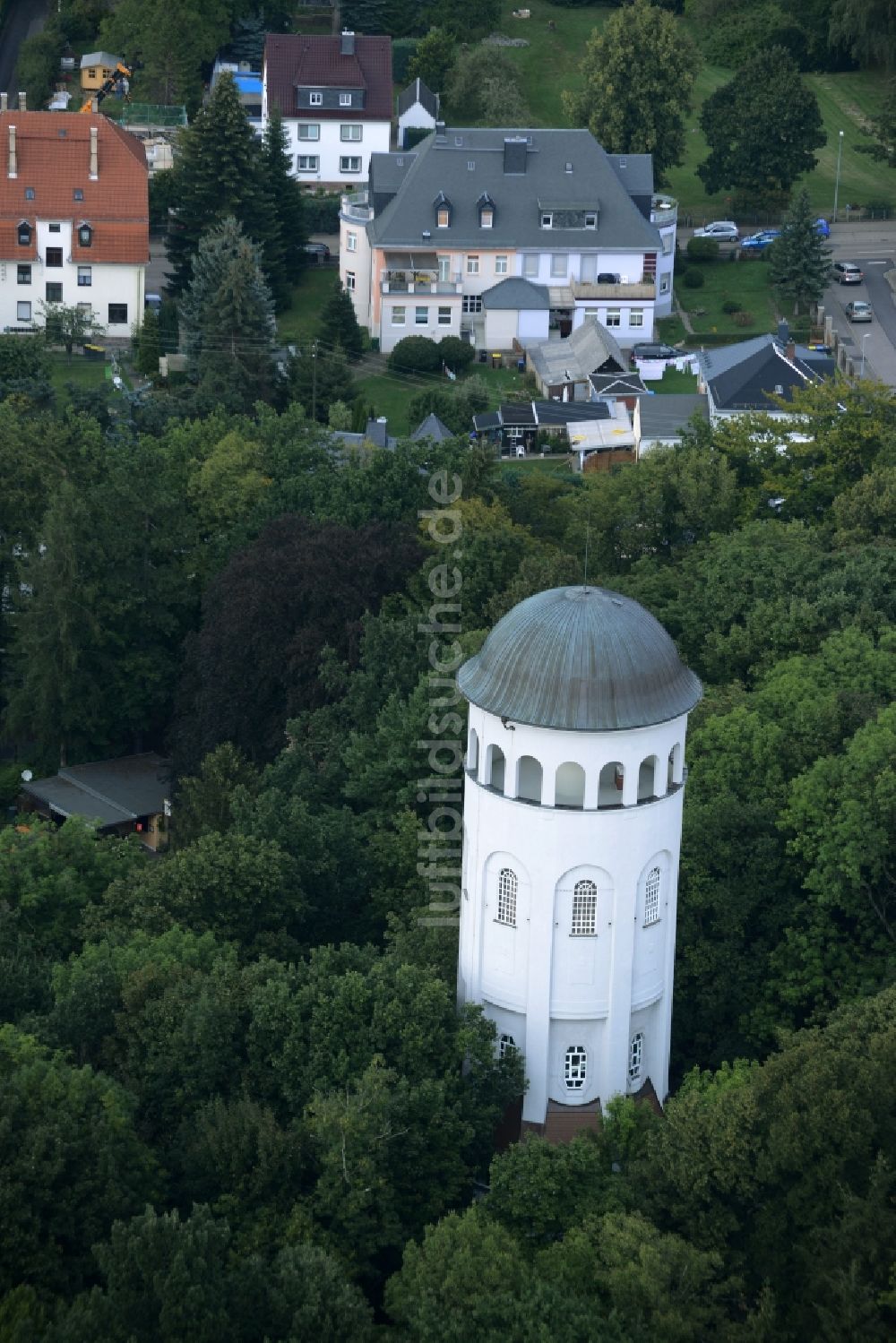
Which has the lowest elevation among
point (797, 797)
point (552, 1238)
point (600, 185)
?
point (552, 1238)

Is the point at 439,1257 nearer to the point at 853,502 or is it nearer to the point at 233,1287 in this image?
the point at 233,1287

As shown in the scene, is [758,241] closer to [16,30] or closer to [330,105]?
[330,105]

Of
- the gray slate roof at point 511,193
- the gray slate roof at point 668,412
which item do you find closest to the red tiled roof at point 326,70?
the gray slate roof at point 511,193

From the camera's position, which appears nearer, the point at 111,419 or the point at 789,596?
the point at 789,596

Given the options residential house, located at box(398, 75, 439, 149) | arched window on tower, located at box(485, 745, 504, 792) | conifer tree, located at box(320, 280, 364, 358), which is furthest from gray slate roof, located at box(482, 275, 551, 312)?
arched window on tower, located at box(485, 745, 504, 792)

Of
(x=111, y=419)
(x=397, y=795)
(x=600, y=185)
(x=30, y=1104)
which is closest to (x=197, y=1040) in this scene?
(x=30, y=1104)

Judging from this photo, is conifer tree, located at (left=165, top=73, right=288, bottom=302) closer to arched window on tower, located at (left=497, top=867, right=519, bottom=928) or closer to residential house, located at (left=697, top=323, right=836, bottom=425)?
residential house, located at (left=697, top=323, right=836, bottom=425)
